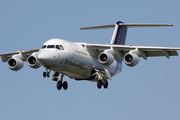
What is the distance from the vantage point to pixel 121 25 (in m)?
26.9

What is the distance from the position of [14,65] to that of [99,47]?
4682mm

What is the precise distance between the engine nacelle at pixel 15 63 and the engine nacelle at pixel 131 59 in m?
5.72

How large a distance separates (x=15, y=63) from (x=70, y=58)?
144 inches

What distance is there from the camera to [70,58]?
71.9 ft

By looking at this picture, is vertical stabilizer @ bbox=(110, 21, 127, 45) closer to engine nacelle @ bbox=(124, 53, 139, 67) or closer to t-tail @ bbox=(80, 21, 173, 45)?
t-tail @ bbox=(80, 21, 173, 45)

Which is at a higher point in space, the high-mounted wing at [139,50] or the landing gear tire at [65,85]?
the high-mounted wing at [139,50]

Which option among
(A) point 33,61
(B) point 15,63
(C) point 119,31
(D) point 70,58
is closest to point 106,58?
(D) point 70,58

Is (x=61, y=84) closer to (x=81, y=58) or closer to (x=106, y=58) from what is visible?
(x=81, y=58)

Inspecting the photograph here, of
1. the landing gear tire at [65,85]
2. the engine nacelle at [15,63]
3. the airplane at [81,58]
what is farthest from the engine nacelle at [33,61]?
the landing gear tire at [65,85]

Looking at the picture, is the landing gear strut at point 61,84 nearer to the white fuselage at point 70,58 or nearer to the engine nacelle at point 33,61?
the white fuselage at point 70,58

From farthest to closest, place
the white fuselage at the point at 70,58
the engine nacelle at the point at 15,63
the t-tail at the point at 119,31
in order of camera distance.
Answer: the t-tail at the point at 119,31 → the engine nacelle at the point at 15,63 → the white fuselage at the point at 70,58

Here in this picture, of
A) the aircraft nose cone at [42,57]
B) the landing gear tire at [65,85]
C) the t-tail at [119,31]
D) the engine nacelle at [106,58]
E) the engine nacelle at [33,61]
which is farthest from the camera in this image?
the t-tail at [119,31]

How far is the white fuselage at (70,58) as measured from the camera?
21.0 m

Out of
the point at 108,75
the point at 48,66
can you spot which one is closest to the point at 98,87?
the point at 108,75
